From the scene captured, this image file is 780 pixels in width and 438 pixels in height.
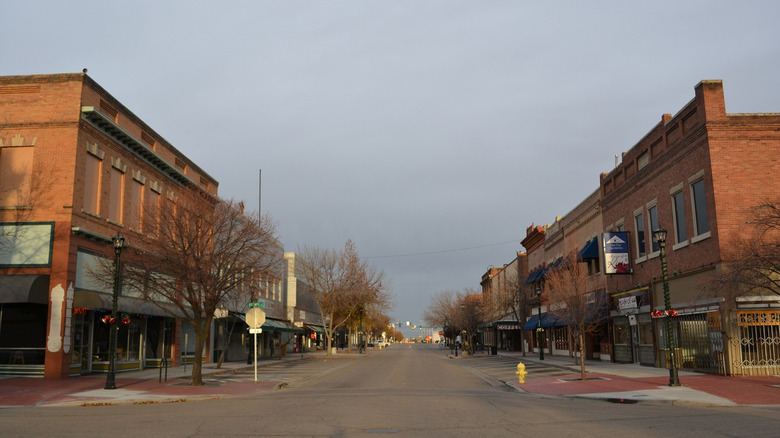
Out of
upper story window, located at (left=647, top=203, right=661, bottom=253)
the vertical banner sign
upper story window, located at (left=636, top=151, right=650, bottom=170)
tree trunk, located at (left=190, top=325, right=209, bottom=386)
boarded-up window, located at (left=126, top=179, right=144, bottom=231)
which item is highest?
upper story window, located at (left=636, top=151, right=650, bottom=170)

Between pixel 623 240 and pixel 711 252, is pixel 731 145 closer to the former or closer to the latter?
pixel 711 252

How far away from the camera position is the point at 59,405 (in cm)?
1795

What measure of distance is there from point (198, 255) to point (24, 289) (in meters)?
6.69

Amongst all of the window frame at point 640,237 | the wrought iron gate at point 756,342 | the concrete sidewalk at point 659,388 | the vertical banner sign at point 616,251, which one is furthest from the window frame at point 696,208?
the vertical banner sign at point 616,251

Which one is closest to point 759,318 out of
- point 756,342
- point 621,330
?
point 756,342

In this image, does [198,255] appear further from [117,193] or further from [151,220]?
[117,193]

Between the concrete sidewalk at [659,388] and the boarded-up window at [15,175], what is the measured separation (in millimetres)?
22083

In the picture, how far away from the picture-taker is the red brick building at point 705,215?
24.1 m

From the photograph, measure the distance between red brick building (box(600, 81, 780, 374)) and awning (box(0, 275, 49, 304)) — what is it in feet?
86.7

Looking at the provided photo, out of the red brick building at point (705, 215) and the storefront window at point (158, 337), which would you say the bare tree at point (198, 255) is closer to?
the storefront window at point (158, 337)

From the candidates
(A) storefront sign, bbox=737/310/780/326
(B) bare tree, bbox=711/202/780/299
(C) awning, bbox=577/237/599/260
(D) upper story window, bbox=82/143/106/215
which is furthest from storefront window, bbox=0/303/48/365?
(C) awning, bbox=577/237/599/260

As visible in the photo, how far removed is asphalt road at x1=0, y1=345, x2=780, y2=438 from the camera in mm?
12109

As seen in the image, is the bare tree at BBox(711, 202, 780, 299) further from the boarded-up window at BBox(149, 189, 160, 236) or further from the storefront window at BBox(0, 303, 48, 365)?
the storefront window at BBox(0, 303, 48, 365)

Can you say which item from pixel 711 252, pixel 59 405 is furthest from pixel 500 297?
pixel 59 405
